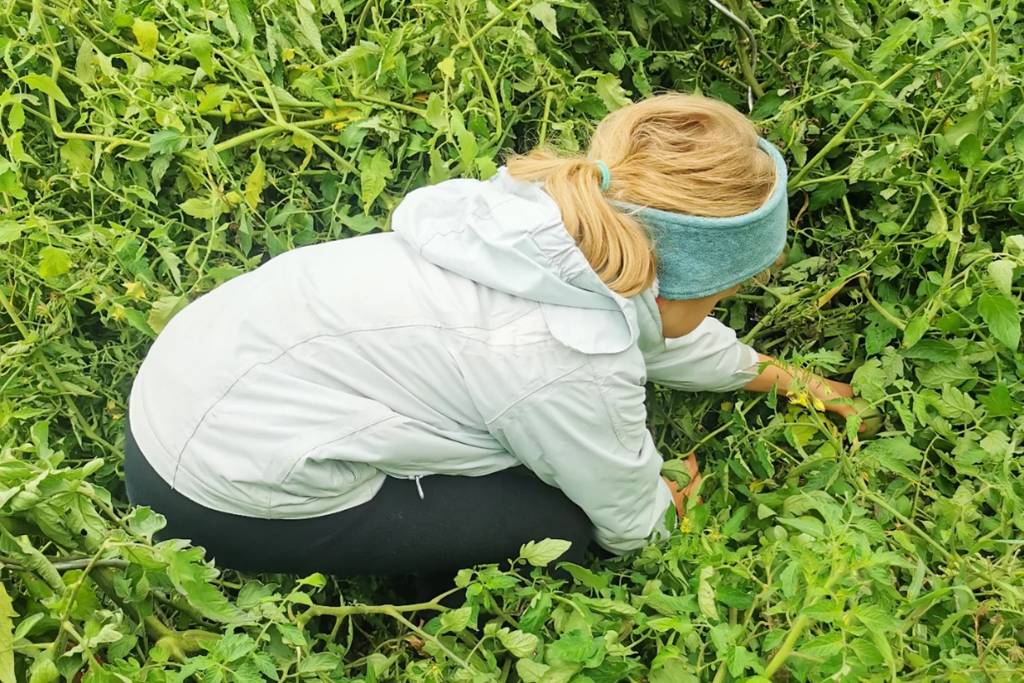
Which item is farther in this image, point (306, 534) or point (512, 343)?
point (306, 534)

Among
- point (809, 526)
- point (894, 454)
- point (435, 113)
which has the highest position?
point (435, 113)

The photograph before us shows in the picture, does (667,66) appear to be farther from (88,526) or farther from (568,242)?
(88,526)

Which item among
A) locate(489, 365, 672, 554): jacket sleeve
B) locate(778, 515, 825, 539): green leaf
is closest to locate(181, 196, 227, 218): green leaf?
locate(489, 365, 672, 554): jacket sleeve

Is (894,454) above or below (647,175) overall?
Answer: below

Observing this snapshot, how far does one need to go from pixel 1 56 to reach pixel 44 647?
1.09 metres

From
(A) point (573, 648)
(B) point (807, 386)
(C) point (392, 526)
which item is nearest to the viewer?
(A) point (573, 648)

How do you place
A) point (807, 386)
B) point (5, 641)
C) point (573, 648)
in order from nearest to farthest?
point (5, 641) < point (573, 648) < point (807, 386)

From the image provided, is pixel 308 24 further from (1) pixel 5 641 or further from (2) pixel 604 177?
(1) pixel 5 641

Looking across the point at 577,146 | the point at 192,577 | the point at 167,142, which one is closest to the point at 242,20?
the point at 167,142

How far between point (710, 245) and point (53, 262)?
987mm

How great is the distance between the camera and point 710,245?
109 centimetres

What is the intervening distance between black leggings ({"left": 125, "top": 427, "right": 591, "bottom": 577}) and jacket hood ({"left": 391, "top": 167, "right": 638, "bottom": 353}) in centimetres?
29

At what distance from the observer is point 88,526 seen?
94 centimetres

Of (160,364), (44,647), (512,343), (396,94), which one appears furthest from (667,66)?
(44,647)
